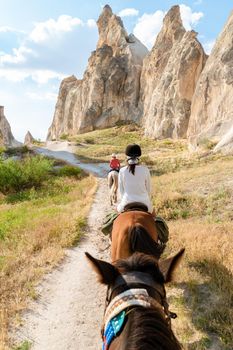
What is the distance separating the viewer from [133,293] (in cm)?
283

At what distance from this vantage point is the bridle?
9.00ft

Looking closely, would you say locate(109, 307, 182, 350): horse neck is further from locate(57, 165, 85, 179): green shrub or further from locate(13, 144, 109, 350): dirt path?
locate(57, 165, 85, 179): green shrub

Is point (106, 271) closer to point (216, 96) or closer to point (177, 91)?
point (216, 96)

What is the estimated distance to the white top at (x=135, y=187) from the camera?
7.04m

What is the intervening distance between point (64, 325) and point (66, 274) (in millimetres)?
2429

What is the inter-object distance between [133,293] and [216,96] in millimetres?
39088

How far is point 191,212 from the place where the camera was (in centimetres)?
1368

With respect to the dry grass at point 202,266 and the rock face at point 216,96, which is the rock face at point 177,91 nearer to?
the rock face at point 216,96

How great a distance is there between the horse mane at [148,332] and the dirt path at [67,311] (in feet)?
13.7

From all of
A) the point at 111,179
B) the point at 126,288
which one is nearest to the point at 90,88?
the point at 111,179

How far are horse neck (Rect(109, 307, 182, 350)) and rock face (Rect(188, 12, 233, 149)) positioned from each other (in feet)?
106

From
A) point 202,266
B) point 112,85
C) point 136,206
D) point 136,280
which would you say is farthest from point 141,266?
point 112,85

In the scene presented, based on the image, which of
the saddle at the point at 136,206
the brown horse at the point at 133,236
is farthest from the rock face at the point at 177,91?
the brown horse at the point at 133,236

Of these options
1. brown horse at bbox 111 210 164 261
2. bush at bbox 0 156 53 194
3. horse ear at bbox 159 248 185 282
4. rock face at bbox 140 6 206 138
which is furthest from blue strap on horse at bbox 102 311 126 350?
rock face at bbox 140 6 206 138
